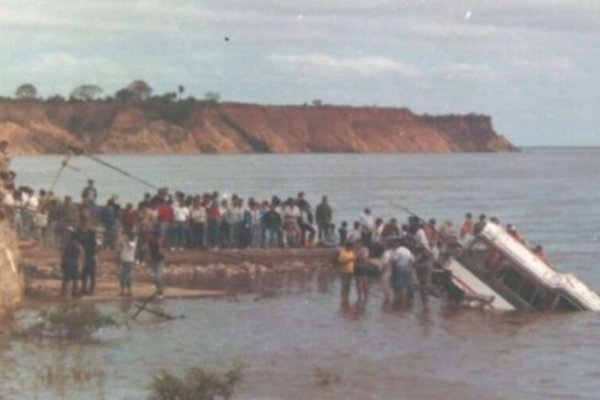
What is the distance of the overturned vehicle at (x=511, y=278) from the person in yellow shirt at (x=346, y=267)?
225 centimetres

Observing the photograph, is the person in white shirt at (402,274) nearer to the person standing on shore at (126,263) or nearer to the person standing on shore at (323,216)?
the person standing on shore at (126,263)

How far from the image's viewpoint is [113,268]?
33094 millimetres

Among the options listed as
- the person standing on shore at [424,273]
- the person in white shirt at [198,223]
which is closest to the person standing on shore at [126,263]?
the person in white shirt at [198,223]

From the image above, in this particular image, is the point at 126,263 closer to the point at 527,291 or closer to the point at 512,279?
the point at 512,279

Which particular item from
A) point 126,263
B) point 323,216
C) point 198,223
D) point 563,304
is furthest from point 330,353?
point 323,216

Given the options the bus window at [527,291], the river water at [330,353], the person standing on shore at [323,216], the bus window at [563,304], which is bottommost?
the river water at [330,353]

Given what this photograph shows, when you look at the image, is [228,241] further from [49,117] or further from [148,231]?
[49,117]

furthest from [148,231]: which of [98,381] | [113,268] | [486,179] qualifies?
[486,179]

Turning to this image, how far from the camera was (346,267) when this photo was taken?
98.4 feet

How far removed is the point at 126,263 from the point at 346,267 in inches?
173

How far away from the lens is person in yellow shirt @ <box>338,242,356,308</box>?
2970 centimetres

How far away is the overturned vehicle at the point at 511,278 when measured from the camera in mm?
29953

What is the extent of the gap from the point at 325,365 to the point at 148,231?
30.8 feet

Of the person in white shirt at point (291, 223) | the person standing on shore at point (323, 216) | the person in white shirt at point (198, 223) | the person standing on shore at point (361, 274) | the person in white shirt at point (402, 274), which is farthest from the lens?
the person standing on shore at point (323, 216)
